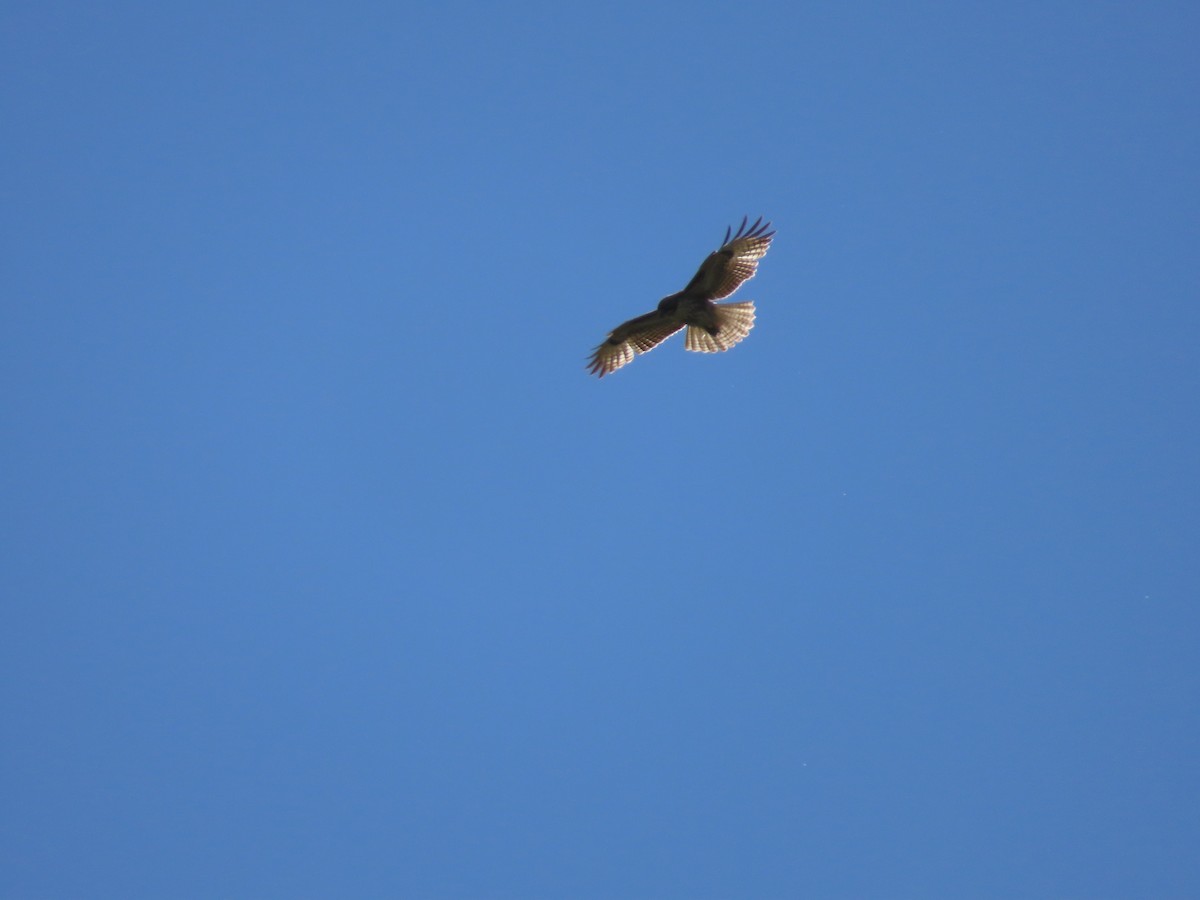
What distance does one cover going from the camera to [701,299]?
53.0 feet

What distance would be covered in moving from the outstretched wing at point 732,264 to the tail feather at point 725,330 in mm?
327

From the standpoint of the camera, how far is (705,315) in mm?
16344

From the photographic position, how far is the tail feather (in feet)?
53.4

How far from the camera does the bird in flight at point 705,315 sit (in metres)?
15.7

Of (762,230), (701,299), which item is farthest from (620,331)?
(762,230)

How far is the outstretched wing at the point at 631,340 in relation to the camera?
16453mm

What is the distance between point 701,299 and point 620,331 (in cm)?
132

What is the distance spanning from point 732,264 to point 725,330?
3.85 feet

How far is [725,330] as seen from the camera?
54.4ft

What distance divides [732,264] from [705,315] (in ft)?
3.06

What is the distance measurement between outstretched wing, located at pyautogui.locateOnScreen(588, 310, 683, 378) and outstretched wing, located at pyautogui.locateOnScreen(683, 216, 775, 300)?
2.35 feet

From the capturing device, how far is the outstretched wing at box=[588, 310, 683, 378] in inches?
648

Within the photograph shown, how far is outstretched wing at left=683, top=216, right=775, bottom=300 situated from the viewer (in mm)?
15602

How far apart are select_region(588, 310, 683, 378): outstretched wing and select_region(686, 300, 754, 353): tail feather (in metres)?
0.32
